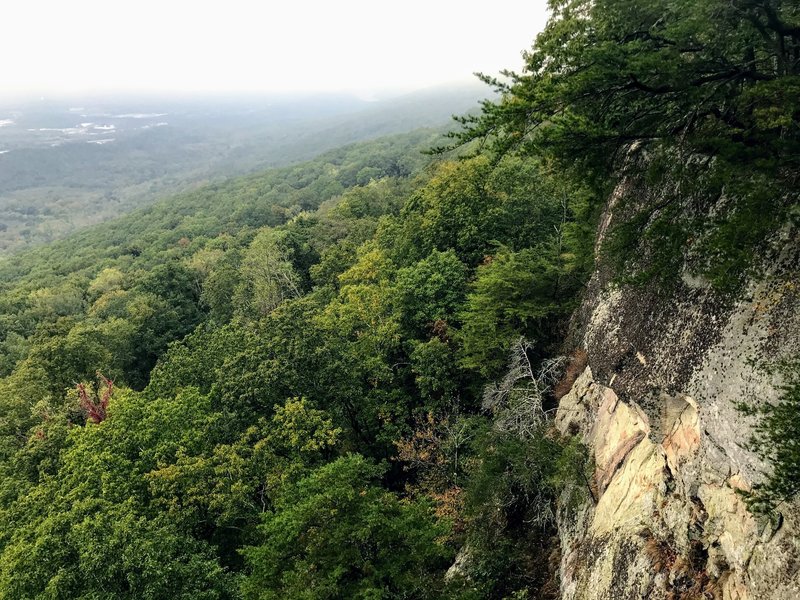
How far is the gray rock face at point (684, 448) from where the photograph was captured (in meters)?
8.34

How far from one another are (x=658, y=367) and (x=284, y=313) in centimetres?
1995

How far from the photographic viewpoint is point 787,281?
8.51m

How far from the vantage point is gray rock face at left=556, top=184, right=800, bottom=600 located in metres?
8.34

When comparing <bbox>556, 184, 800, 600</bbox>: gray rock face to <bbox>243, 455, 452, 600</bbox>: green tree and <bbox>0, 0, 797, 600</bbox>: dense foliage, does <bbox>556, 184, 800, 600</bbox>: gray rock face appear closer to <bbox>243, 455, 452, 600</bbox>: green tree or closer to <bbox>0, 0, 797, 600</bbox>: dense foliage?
<bbox>0, 0, 797, 600</bbox>: dense foliage

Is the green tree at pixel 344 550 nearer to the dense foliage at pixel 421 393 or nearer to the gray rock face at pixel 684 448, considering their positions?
the dense foliage at pixel 421 393

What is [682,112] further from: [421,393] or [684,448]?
[421,393]

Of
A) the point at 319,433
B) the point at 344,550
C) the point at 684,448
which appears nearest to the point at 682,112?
the point at 684,448

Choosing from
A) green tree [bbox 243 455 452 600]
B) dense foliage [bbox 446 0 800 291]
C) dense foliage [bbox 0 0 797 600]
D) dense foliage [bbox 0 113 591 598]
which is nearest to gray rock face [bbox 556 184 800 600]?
dense foliage [bbox 446 0 800 291]

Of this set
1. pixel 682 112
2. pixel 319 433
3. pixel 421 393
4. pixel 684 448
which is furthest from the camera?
pixel 421 393

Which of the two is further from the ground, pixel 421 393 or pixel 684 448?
pixel 684 448

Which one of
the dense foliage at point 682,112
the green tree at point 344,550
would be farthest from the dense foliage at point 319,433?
the dense foliage at point 682,112

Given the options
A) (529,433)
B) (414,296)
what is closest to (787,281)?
(529,433)

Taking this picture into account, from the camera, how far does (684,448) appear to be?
10.4 metres

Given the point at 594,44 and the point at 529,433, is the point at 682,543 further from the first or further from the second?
the point at 594,44
